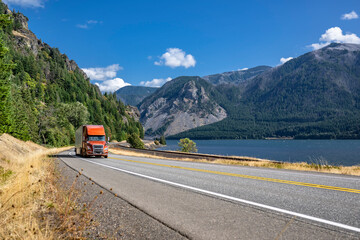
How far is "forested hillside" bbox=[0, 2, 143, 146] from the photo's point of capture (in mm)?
40062

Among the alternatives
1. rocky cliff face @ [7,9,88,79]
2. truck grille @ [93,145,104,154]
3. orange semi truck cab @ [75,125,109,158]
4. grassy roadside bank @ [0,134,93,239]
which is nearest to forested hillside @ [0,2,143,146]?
rocky cliff face @ [7,9,88,79]

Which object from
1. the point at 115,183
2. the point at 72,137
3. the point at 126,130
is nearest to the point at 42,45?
the point at 126,130

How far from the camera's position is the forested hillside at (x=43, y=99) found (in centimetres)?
4006

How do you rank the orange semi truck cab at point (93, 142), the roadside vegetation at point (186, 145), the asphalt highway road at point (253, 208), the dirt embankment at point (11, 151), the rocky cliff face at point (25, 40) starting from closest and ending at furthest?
the asphalt highway road at point (253, 208) < the dirt embankment at point (11, 151) < the orange semi truck cab at point (93, 142) < the roadside vegetation at point (186, 145) < the rocky cliff face at point (25, 40)

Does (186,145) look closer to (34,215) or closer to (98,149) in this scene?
(98,149)

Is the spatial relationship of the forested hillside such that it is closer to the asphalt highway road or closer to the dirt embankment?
the dirt embankment

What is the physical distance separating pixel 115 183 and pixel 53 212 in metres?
4.23

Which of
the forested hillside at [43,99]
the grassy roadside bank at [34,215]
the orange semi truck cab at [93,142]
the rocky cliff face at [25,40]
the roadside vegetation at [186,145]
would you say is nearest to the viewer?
the grassy roadside bank at [34,215]

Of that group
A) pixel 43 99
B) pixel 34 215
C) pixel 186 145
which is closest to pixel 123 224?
pixel 34 215

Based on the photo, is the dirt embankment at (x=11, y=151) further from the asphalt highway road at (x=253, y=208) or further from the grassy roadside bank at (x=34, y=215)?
the asphalt highway road at (x=253, y=208)

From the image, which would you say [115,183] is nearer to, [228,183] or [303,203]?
[228,183]

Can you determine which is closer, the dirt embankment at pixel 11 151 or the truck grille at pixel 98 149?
the dirt embankment at pixel 11 151

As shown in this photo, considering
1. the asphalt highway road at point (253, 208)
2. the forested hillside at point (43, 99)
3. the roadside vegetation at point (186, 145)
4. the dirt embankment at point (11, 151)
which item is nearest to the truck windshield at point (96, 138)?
Result: the dirt embankment at point (11, 151)

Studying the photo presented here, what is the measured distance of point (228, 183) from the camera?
909 centimetres
